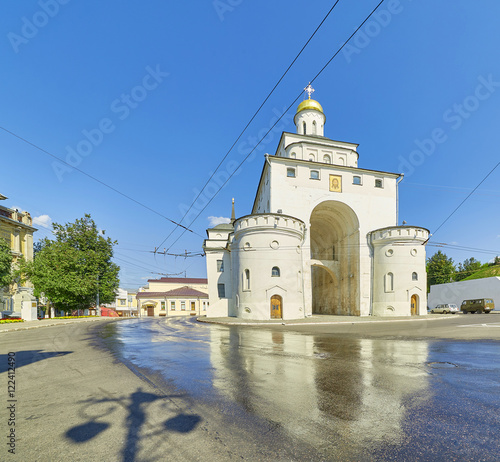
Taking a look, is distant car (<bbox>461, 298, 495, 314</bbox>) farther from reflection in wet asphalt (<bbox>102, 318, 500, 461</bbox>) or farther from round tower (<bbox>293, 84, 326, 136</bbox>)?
reflection in wet asphalt (<bbox>102, 318, 500, 461</bbox>)

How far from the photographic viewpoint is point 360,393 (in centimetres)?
425

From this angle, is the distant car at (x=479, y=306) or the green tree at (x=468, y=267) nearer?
the distant car at (x=479, y=306)

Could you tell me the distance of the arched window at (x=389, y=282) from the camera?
27969 mm

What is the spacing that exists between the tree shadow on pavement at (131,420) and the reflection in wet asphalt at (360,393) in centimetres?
59

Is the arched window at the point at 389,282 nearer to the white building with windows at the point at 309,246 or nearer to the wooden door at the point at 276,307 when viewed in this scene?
the white building with windows at the point at 309,246

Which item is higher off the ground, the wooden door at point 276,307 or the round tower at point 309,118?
the round tower at point 309,118

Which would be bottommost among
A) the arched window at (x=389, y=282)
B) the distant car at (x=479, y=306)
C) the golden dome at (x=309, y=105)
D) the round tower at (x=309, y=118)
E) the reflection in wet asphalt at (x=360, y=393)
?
the distant car at (x=479, y=306)

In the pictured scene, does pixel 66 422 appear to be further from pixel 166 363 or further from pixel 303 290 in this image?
pixel 303 290

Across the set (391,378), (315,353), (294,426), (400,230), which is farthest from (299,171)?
(294,426)

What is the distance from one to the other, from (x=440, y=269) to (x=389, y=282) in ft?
112

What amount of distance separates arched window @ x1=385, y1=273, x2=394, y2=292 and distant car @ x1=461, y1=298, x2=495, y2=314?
1349cm

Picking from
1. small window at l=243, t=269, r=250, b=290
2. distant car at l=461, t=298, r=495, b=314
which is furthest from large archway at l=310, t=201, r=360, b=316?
distant car at l=461, t=298, r=495, b=314

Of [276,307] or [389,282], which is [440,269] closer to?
[389,282]

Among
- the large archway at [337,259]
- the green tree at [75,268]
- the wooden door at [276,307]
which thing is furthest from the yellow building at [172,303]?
the wooden door at [276,307]
